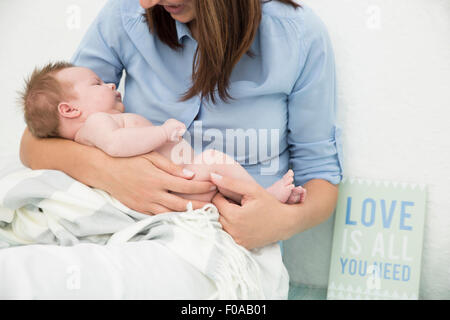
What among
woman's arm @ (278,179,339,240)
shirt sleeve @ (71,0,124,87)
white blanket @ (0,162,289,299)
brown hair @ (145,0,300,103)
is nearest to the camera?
white blanket @ (0,162,289,299)

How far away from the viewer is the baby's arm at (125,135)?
3.86 ft

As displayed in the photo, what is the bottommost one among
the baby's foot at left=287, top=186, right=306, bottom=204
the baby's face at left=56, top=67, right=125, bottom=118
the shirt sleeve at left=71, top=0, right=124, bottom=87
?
the baby's foot at left=287, top=186, right=306, bottom=204

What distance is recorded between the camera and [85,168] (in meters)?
1.21

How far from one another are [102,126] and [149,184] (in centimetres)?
19

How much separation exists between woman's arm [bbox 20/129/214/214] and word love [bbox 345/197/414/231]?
1.80 ft

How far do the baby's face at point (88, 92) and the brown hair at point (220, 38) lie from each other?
20 centimetres

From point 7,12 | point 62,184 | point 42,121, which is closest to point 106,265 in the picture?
point 62,184

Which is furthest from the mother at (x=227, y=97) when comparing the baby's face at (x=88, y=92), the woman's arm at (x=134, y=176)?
the baby's face at (x=88, y=92)

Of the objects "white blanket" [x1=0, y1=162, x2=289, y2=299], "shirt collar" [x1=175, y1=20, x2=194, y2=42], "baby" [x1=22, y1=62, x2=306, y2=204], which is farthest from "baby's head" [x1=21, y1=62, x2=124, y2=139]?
"shirt collar" [x1=175, y1=20, x2=194, y2=42]

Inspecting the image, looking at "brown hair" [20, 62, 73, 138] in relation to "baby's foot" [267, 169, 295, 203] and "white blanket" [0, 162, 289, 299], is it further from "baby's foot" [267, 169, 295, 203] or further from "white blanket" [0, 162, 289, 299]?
"baby's foot" [267, 169, 295, 203]

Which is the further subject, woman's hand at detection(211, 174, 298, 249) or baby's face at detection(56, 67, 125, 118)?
baby's face at detection(56, 67, 125, 118)

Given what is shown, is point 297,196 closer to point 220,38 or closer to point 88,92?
point 220,38

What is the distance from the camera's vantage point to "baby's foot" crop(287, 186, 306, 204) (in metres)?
1.26
